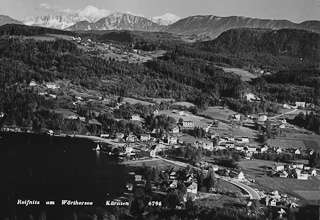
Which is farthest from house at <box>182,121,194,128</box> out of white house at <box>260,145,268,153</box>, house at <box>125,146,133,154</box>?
house at <box>125,146,133,154</box>

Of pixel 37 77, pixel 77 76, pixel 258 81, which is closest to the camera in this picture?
pixel 37 77

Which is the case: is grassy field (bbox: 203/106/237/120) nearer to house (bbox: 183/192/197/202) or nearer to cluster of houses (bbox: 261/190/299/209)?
cluster of houses (bbox: 261/190/299/209)

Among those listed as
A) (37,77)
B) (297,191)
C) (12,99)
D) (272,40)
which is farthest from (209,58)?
(297,191)

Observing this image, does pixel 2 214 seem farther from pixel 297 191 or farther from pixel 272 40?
pixel 272 40

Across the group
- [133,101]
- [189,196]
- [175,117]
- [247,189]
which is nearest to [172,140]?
[175,117]

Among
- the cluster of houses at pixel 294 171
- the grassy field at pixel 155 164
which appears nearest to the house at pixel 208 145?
the grassy field at pixel 155 164

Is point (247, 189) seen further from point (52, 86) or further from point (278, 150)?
point (52, 86)

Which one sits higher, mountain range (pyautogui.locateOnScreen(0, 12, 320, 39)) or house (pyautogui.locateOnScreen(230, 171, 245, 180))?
mountain range (pyautogui.locateOnScreen(0, 12, 320, 39))
